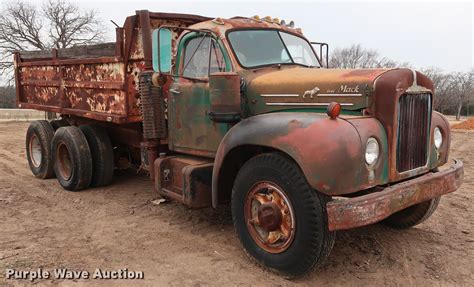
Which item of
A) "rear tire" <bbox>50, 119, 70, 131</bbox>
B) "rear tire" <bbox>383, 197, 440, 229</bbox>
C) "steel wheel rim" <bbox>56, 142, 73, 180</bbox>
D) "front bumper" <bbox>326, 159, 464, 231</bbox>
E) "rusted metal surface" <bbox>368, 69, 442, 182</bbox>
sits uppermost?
"rusted metal surface" <bbox>368, 69, 442, 182</bbox>

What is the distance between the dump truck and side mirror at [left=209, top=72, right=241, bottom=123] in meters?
0.01

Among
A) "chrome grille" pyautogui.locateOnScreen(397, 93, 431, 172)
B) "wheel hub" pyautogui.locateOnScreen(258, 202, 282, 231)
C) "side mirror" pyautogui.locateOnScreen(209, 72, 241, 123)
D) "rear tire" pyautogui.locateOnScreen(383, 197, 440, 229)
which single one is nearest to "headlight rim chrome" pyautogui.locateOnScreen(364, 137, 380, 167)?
"chrome grille" pyautogui.locateOnScreen(397, 93, 431, 172)

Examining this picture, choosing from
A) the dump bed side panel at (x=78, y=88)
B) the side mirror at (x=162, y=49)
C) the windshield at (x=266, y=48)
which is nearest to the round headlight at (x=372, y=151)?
the windshield at (x=266, y=48)

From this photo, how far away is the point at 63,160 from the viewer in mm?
7141

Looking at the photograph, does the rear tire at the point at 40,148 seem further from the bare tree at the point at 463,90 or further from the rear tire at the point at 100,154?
the bare tree at the point at 463,90

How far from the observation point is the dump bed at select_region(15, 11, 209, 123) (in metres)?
5.55

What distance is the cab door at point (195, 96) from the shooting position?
180 inches

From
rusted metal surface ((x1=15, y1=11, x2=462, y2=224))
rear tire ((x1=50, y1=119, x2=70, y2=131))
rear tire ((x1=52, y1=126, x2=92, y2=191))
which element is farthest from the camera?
rear tire ((x1=50, y1=119, x2=70, y2=131))

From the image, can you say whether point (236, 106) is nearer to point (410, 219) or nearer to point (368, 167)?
point (368, 167)

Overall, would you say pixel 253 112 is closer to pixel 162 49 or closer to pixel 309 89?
pixel 309 89

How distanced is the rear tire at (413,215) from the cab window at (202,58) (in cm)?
247

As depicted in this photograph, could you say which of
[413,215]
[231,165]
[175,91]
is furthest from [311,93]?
[413,215]

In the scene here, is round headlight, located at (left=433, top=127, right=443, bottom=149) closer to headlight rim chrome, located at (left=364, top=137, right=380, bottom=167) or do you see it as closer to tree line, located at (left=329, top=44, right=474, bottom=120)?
headlight rim chrome, located at (left=364, top=137, right=380, bottom=167)

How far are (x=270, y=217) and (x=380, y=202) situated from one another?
2.89 feet
